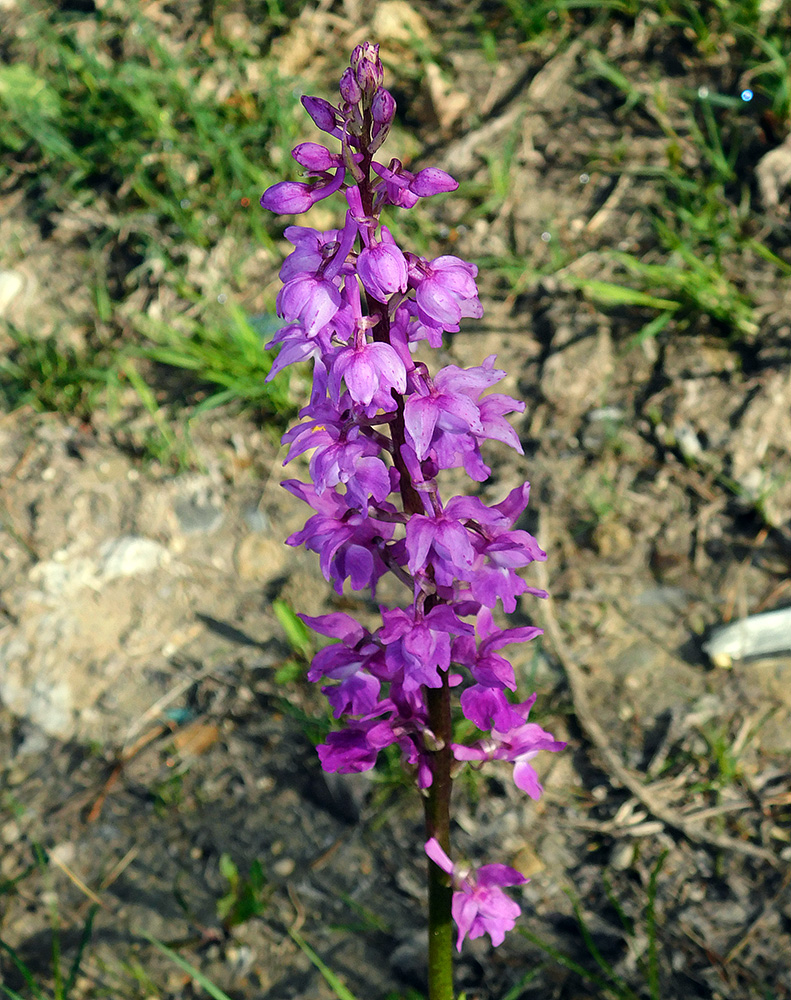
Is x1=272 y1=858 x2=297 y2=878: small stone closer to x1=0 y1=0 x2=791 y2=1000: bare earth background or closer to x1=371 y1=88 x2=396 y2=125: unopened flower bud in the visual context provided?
x1=0 y1=0 x2=791 y2=1000: bare earth background

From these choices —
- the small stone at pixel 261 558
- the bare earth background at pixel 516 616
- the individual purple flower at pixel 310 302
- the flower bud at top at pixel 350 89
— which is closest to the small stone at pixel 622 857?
the bare earth background at pixel 516 616

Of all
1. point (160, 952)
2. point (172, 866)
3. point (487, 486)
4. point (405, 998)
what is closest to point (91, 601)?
point (172, 866)

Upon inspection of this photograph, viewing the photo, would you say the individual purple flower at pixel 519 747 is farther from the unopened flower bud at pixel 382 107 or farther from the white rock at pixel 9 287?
the white rock at pixel 9 287

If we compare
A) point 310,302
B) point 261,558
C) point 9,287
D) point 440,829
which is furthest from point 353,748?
point 9,287

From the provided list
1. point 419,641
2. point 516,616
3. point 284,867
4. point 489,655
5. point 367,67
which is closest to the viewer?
point 367,67

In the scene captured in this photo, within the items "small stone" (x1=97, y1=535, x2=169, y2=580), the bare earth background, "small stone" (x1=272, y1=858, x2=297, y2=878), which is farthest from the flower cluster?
"small stone" (x1=97, y1=535, x2=169, y2=580)

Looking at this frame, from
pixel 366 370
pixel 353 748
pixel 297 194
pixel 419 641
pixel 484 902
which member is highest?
pixel 297 194

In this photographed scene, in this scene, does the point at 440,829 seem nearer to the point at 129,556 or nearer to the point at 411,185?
the point at 411,185
